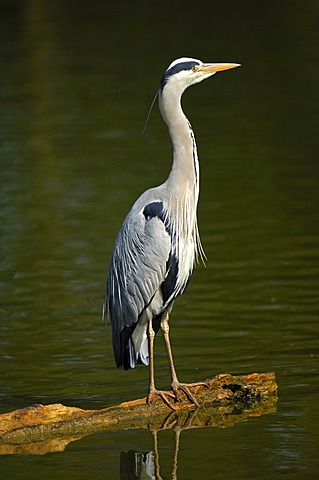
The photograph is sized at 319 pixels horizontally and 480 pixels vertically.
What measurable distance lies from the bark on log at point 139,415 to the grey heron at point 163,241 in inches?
11.8

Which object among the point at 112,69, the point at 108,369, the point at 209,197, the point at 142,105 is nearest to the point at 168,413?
the point at 108,369

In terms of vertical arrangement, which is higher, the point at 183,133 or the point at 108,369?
the point at 183,133

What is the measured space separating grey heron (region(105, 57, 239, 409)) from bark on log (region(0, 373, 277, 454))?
300 mm

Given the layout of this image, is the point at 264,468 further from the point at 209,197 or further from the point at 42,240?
the point at 209,197

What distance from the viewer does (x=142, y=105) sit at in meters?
19.8

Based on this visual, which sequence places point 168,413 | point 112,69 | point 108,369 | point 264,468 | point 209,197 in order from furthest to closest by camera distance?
1. point 112,69
2. point 209,197
3. point 108,369
4. point 168,413
5. point 264,468

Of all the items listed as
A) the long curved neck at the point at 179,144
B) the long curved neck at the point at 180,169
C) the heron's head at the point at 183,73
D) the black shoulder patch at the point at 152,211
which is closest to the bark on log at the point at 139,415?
the long curved neck at the point at 180,169

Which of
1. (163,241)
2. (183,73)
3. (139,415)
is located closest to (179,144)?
(183,73)

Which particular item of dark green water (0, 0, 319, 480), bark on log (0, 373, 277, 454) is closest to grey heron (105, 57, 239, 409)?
bark on log (0, 373, 277, 454)

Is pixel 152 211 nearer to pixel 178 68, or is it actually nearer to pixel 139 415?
pixel 178 68

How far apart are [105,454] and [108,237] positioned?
5627mm

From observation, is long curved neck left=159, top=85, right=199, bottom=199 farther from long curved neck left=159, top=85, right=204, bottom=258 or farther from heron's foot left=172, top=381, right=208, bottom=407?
heron's foot left=172, top=381, right=208, bottom=407

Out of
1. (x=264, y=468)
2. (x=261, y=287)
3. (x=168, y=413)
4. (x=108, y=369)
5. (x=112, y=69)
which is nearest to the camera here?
(x=264, y=468)

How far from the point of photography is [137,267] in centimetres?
745
